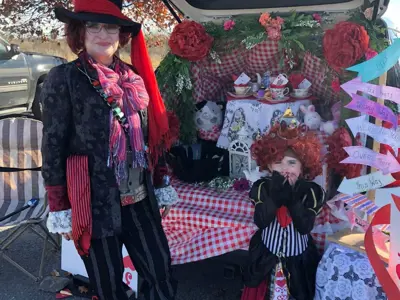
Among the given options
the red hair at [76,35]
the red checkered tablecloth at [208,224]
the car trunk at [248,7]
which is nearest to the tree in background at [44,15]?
the car trunk at [248,7]

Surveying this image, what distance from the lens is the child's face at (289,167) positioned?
8.98ft

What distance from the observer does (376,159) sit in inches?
94.1

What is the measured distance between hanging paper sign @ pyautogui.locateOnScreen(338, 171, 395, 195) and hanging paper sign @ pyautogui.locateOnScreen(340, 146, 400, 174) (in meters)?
0.03

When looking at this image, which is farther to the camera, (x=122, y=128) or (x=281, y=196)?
(x=281, y=196)

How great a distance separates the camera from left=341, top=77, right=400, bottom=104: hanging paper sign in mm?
2345

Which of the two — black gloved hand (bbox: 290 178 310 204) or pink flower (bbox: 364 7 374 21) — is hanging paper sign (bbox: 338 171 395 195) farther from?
pink flower (bbox: 364 7 374 21)

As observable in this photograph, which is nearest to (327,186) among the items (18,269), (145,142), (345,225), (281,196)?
(345,225)

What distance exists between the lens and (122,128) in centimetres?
237

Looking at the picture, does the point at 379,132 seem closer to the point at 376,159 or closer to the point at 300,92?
the point at 376,159

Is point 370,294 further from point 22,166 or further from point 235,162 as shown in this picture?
point 22,166

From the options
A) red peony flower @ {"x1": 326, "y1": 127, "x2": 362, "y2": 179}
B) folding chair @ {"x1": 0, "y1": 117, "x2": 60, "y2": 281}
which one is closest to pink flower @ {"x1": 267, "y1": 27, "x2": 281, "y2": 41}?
red peony flower @ {"x1": 326, "y1": 127, "x2": 362, "y2": 179}

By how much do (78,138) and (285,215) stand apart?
1267 mm

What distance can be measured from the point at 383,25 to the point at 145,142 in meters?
1.81

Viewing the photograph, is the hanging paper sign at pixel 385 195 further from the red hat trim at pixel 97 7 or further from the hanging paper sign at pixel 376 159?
the red hat trim at pixel 97 7
